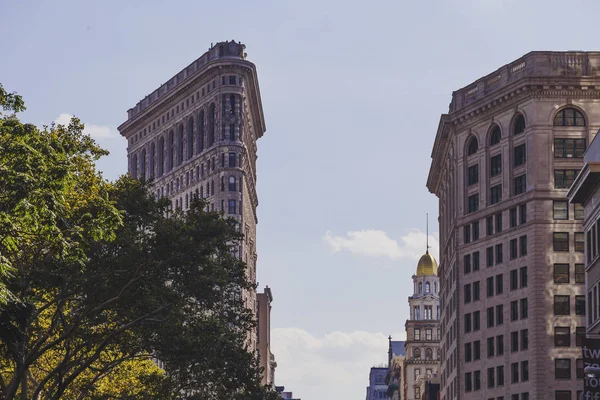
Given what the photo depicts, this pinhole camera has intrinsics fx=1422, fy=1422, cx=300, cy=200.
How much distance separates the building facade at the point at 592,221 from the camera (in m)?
78.1

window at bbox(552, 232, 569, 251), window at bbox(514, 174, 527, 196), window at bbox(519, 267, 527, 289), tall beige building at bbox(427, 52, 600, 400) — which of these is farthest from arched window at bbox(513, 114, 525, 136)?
window at bbox(519, 267, 527, 289)

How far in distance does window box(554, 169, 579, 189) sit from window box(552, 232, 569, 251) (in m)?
4.15

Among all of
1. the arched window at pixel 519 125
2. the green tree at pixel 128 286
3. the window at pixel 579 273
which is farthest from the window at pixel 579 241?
the green tree at pixel 128 286

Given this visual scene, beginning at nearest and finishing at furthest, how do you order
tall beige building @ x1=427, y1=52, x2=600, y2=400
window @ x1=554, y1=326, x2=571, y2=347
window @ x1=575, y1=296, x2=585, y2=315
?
window @ x1=554, y1=326, x2=571, y2=347 < window @ x1=575, y1=296, x2=585, y2=315 < tall beige building @ x1=427, y1=52, x2=600, y2=400

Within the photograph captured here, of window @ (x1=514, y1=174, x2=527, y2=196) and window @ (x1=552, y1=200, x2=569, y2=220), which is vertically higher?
window @ (x1=514, y1=174, x2=527, y2=196)

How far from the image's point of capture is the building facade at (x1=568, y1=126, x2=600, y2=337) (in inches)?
3073

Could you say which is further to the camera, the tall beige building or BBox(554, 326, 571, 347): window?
the tall beige building

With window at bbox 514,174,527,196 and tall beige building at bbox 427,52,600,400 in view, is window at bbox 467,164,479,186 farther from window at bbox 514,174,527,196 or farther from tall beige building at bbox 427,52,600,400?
window at bbox 514,174,527,196

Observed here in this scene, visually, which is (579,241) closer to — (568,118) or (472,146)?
(568,118)

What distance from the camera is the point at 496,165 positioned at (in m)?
127

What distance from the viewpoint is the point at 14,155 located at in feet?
136

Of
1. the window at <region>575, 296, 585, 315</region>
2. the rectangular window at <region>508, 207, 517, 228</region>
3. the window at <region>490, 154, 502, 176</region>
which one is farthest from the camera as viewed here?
the window at <region>490, 154, 502, 176</region>

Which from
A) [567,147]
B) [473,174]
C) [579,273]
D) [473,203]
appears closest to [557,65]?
[567,147]

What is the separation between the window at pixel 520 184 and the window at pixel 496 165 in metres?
2.58
